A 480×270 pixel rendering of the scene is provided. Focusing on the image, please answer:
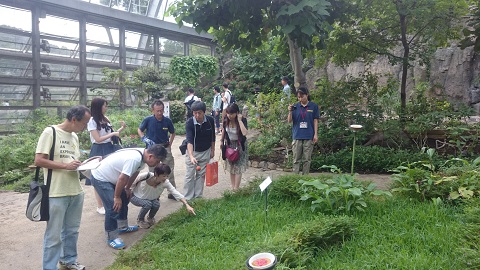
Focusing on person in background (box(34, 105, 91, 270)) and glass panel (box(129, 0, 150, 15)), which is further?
glass panel (box(129, 0, 150, 15))

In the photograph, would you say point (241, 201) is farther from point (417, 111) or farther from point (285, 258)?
point (417, 111)

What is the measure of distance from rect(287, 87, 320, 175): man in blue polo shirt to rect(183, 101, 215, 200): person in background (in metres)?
1.60

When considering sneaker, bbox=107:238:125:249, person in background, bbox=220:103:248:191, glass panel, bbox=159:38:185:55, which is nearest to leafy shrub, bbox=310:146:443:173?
person in background, bbox=220:103:248:191

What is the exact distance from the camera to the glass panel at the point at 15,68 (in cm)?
1239

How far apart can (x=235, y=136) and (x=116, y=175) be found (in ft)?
6.27

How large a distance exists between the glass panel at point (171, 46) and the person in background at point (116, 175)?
1498 cm

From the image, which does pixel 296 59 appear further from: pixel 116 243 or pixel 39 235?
pixel 39 235

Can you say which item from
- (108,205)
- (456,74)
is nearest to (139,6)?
(456,74)

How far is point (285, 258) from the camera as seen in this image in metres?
2.91

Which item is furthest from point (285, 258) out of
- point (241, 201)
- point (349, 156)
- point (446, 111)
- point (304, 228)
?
point (446, 111)

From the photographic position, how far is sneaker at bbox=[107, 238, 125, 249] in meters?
4.19

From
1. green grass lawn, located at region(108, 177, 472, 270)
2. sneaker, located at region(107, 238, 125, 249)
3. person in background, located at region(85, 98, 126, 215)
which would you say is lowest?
sneaker, located at region(107, 238, 125, 249)

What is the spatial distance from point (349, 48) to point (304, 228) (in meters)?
5.72

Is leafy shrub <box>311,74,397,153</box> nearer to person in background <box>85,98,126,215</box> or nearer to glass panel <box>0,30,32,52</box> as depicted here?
person in background <box>85,98,126,215</box>
